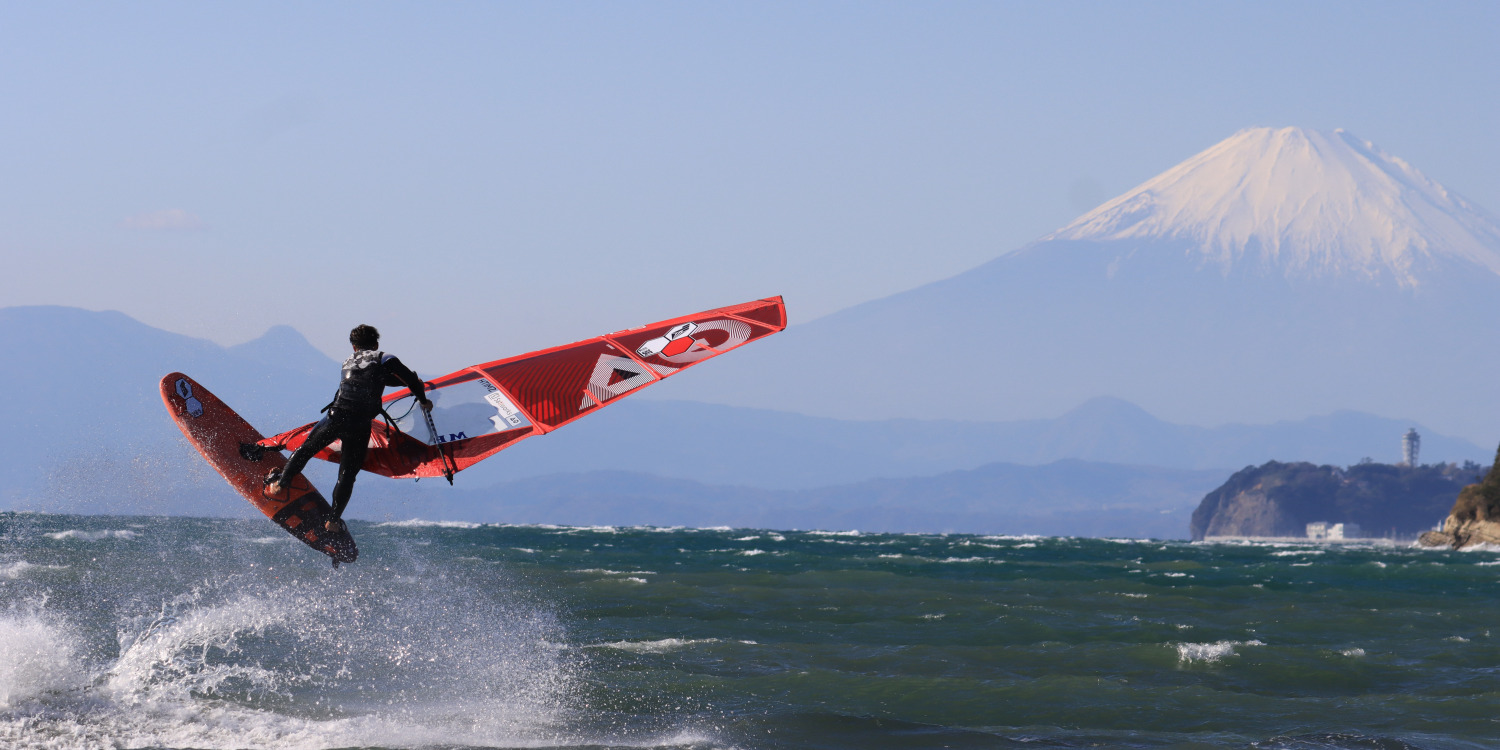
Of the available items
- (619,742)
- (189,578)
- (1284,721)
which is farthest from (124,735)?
(189,578)

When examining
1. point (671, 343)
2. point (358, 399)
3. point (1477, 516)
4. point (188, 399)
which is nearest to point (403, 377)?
point (358, 399)

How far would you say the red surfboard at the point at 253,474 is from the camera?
12.3m

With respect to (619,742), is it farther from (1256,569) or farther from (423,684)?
(1256,569)

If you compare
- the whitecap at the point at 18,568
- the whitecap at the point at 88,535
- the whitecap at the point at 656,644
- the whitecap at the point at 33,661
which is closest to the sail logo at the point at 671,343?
the whitecap at the point at 656,644

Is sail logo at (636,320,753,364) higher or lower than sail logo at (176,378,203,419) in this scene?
higher

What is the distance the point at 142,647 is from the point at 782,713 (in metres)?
7.84

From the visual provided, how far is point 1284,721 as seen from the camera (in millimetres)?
14070

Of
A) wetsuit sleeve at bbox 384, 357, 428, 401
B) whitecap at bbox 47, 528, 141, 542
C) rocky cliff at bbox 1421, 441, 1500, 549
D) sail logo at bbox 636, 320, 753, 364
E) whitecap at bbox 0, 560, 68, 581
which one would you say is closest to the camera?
wetsuit sleeve at bbox 384, 357, 428, 401

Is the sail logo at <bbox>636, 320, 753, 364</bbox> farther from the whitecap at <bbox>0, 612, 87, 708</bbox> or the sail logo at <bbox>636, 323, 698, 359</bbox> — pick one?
the whitecap at <bbox>0, 612, 87, 708</bbox>

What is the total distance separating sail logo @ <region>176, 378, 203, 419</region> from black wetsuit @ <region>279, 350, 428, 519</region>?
1.78 m

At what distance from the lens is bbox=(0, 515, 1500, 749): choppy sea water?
12875 mm

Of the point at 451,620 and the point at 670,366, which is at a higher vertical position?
the point at 670,366

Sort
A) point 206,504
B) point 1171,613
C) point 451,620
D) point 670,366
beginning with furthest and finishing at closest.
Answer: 1. point 1171,613
2. point 451,620
3. point 206,504
4. point 670,366

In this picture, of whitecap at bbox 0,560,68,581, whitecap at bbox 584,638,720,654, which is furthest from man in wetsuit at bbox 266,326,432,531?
whitecap at bbox 0,560,68,581
